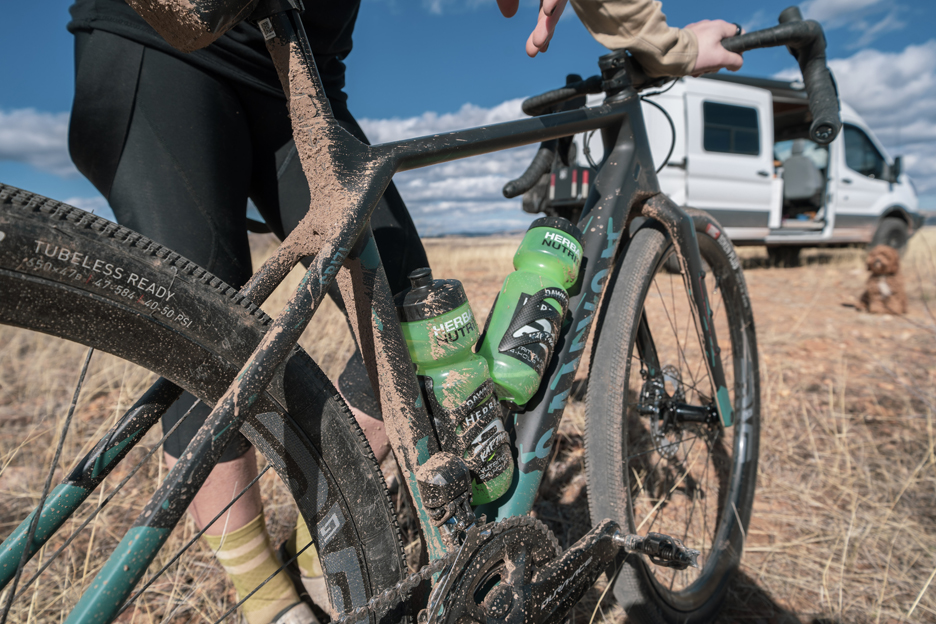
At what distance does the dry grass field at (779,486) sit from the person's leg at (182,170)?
343 millimetres

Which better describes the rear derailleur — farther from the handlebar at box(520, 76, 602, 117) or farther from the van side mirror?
the van side mirror

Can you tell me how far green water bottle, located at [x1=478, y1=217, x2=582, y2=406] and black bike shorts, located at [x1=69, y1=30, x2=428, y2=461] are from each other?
0.58 m

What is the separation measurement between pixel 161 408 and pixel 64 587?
1.04 meters

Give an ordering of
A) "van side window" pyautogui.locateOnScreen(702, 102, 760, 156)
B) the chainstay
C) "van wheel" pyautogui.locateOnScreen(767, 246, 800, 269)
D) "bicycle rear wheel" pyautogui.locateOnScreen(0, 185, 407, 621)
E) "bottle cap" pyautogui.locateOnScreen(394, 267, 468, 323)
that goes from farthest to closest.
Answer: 1. "van wheel" pyautogui.locateOnScreen(767, 246, 800, 269)
2. "van side window" pyautogui.locateOnScreen(702, 102, 760, 156)
3. "bottle cap" pyautogui.locateOnScreen(394, 267, 468, 323)
4. the chainstay
5. "bicycle rear wheel" pyautogui.locateOnScreen(0, 185, 407, 621)

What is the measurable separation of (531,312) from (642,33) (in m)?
0.77

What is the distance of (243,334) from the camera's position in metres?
0.76

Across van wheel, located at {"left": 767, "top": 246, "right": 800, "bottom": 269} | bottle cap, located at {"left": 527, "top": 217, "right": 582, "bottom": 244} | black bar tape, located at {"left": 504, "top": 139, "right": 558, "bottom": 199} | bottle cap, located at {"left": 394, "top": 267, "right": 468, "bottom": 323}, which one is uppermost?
black bar tape, located at {"left": 504, "top": 139, "right": 558, "bottom": 199}

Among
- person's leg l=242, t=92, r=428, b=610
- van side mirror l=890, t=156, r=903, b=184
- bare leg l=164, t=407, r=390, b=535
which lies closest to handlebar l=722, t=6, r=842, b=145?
person's leg l=242, t=92, r=428, b=610

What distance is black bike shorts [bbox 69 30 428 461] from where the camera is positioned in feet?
3.26

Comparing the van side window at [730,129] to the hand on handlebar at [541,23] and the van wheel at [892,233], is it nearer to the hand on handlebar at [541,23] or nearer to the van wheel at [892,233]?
the van wheel at [892,233]

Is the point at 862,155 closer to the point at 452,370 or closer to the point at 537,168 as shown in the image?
the point at 537,168

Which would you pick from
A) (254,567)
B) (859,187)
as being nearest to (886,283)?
(859,187)

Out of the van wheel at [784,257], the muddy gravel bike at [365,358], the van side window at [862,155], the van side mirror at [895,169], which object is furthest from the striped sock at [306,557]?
the van side mirror at [895,169]

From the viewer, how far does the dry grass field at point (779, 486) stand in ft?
4.96
